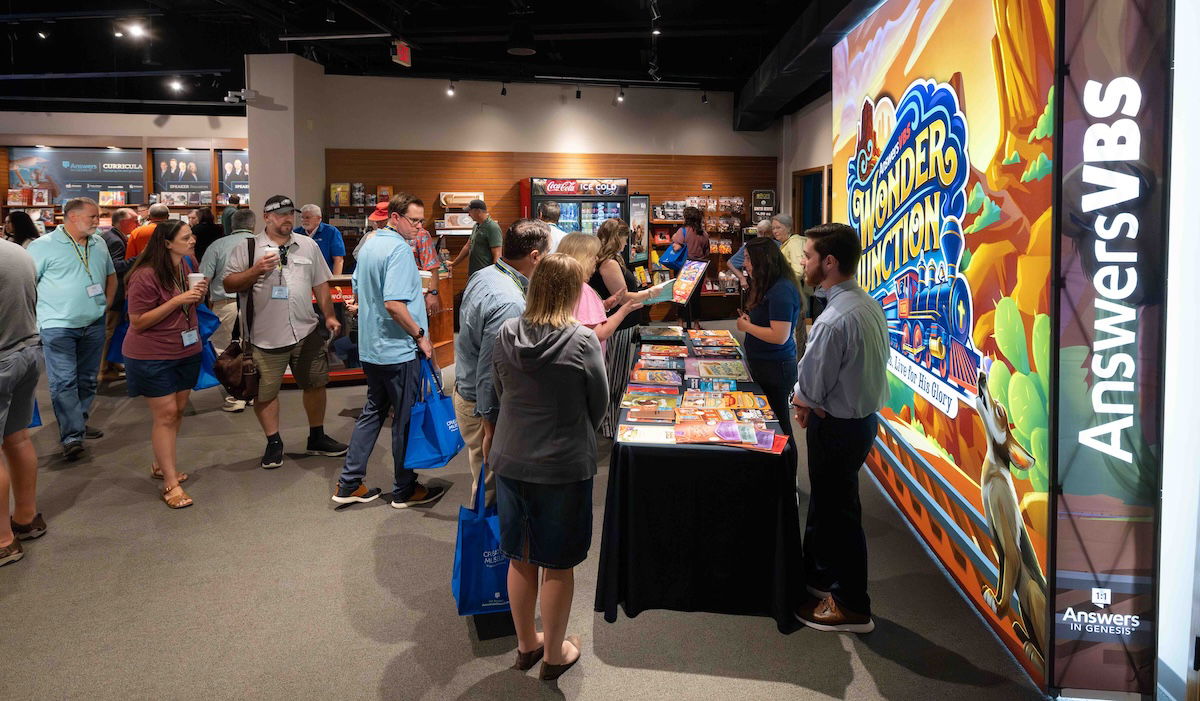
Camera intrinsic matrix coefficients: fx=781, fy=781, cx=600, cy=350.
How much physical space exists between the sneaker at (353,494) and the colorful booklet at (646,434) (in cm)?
201

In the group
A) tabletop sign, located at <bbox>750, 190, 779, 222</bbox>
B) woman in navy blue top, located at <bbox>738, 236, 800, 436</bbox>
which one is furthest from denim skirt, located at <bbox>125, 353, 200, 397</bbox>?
tabletop sign, located at <bbox>750, 190, 779, 222</bbox>

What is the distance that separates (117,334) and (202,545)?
3.79 metres

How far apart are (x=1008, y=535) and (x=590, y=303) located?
79.0 inches

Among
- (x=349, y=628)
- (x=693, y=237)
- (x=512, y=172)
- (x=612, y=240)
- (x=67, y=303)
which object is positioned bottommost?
(x=349, y=628)

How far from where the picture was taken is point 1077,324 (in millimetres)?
2273

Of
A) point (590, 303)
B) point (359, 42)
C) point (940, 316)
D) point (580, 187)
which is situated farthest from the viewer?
point (580, 187)

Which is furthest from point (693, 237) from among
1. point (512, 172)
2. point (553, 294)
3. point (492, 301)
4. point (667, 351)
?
point (553, 294)

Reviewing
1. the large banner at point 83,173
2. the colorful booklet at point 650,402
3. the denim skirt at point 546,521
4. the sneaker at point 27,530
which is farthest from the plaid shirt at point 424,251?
the large banner at point 83,173

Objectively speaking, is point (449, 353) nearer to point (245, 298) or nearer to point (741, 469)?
point (245, 298)

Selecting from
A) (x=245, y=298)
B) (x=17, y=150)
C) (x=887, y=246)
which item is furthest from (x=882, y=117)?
(x=17, y=150)

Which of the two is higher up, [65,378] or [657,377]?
[657,377]

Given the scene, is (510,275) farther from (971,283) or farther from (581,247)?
(971,283)

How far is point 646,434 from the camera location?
296cm

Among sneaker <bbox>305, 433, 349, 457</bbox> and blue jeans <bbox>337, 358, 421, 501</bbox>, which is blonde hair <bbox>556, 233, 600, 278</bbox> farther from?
sneaker <bbox>305, 433, 349, 457</bbox>
